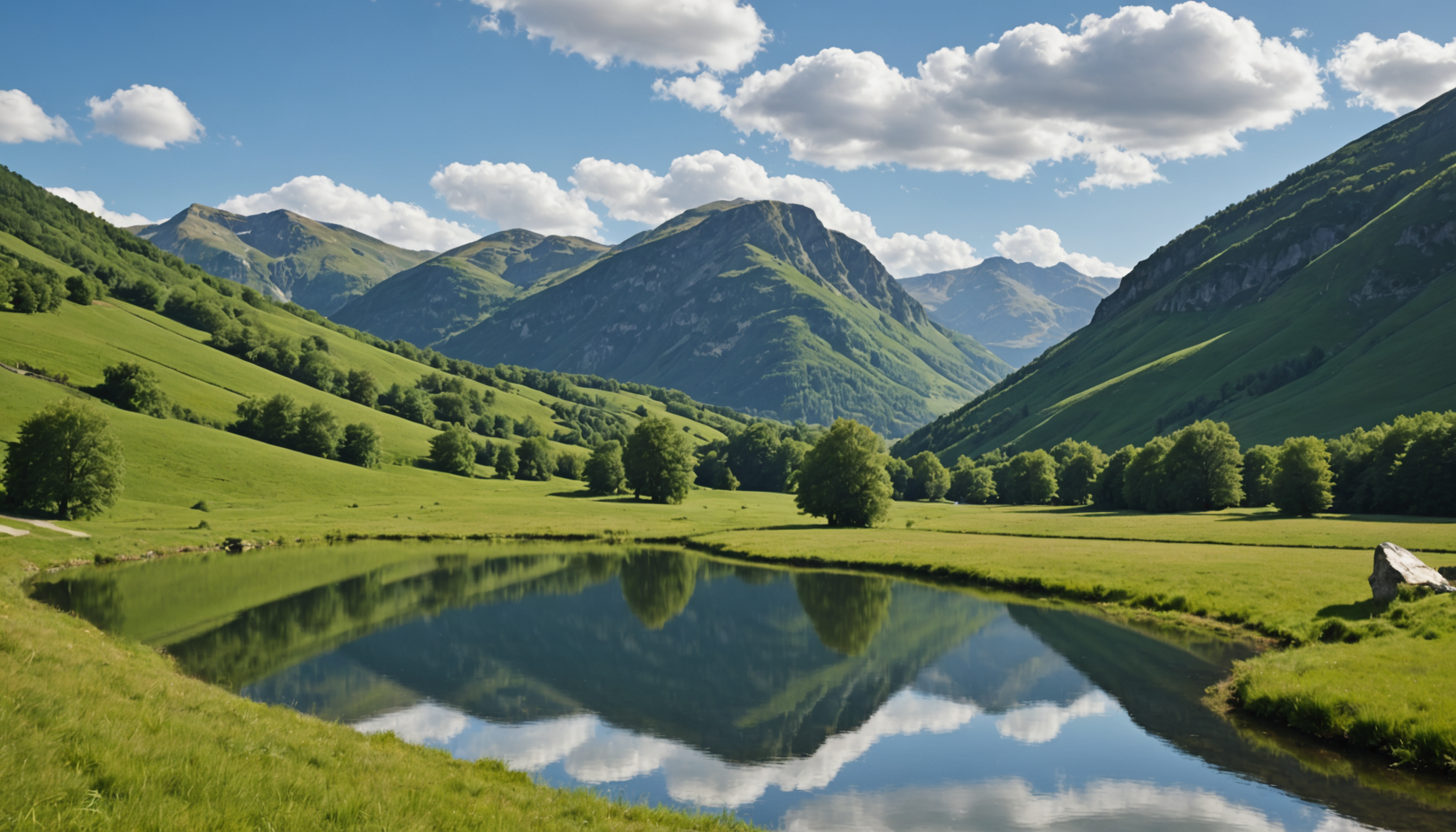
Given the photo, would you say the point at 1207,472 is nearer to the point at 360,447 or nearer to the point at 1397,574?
the point at 1397,574

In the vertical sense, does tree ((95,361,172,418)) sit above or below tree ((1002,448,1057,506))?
above

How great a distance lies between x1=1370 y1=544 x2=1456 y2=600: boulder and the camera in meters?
30.2

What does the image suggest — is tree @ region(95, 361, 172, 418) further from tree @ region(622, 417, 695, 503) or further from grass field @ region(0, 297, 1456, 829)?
tree @ region(622, 417, 695, 503)

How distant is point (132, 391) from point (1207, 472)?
13459 cm

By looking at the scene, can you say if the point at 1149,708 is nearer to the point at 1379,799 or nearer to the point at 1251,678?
the point at 1251,678

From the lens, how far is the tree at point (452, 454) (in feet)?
435

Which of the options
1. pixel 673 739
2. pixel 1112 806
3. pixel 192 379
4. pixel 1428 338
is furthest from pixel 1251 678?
pixel 1428 338

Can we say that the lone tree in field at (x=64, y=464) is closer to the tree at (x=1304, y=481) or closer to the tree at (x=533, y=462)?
the tree at (x=533, y=462)

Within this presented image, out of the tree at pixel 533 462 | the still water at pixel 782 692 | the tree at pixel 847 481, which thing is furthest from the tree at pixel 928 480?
the still water at pixel 782 692

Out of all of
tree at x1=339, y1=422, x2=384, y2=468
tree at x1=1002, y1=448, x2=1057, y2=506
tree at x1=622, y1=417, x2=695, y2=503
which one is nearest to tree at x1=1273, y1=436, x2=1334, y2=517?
tree at x1=1002, y1=448, x2=1057, y2=506

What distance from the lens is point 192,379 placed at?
411 ft

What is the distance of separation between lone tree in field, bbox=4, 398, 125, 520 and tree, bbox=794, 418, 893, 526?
61.8 m

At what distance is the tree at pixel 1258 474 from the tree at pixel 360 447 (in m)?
119

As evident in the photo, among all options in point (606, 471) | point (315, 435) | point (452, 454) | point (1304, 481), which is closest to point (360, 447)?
point (315, 435)
